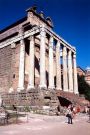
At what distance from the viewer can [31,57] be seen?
33.0 metres

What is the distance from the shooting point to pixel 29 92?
1195 inches

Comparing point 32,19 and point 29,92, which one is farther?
point 32,19

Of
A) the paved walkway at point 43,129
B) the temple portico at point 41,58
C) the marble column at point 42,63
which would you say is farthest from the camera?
the temple portico at point 41,58

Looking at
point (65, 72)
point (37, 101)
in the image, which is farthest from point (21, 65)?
point (65, 72)

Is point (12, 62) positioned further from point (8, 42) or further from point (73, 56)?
point (73, 56)

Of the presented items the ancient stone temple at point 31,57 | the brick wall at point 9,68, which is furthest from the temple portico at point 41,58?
the brick wall at point 9,68

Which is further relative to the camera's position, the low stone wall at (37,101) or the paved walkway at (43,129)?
the low stone wall at (37,101)

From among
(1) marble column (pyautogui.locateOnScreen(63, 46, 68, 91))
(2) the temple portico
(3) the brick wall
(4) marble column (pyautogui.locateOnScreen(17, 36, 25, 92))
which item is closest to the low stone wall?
(2) the temple portico

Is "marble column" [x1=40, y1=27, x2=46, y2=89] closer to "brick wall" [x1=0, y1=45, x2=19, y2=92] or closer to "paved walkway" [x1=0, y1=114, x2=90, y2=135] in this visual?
"brick wall" [x1=0, y1=45, x2=19, y2=92]

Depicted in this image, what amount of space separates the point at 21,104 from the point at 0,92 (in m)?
7.12

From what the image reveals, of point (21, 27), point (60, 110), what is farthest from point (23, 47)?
point (60, 110)

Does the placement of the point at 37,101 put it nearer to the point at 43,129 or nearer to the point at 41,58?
the point at 41,58

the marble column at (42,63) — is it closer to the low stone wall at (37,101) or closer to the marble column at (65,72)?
the low stone wall at (37,101)

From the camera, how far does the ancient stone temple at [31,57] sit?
108 feet
